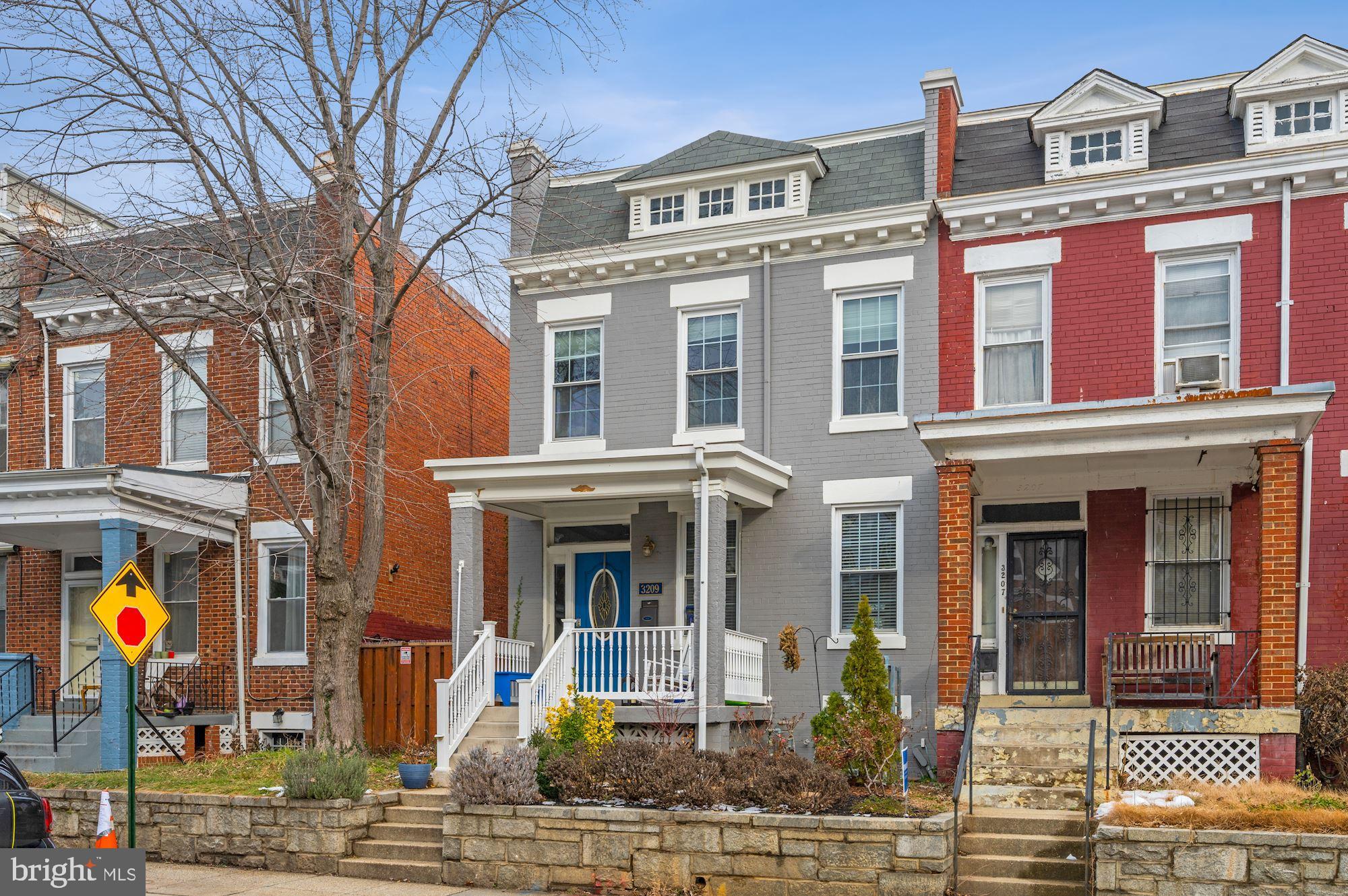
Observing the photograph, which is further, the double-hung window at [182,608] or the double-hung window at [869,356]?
the double-hung window at [182,608]

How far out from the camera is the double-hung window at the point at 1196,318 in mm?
14469

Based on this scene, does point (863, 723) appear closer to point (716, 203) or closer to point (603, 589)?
point (603, 589)

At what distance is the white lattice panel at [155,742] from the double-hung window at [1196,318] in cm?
1362

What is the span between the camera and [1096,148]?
15453 millimetres

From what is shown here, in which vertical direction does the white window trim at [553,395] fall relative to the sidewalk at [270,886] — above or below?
above

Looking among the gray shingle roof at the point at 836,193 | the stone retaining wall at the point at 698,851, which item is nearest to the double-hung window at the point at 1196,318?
the gray shingle roof at the point at 836,193

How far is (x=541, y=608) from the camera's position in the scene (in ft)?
56.7

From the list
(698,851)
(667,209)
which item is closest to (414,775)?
(698,851)

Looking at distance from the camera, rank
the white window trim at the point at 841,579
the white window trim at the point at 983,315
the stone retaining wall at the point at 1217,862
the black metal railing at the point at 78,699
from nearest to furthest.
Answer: the stone retaining wall at the point at 1217,862 < the white window trim at the point at 983,315 < the white window trim at the point at 841,579 < the black metal railing at the point at 78,699

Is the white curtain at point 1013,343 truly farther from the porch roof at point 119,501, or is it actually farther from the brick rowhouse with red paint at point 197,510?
the porch roof at point 119,501

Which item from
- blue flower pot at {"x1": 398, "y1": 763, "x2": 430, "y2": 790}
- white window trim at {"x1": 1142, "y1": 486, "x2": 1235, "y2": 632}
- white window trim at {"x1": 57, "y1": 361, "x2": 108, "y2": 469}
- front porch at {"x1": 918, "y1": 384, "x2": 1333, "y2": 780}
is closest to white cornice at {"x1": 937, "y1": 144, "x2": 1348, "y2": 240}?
front porch at {"x1": 918, "y1": 384, "x2": 1333, "y2": 780}

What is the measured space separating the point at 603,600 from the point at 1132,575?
6768 millimetres

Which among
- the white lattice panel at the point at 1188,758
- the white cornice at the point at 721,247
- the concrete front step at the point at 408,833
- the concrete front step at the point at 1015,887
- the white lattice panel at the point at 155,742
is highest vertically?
the white cornice at the point at 721,247

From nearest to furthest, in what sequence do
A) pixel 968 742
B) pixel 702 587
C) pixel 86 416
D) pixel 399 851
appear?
pixel 968 742 → pixel 399 851 → pixel 702 587 → pixel 86 416
